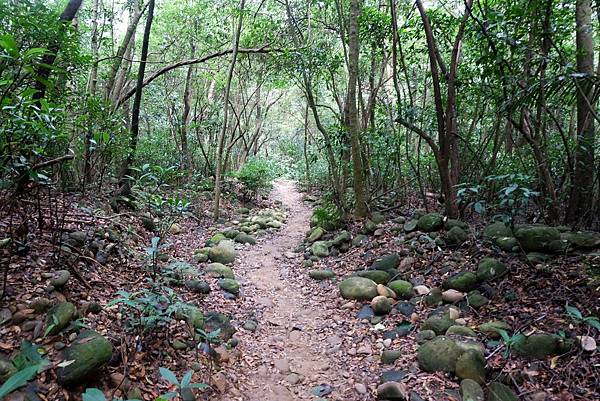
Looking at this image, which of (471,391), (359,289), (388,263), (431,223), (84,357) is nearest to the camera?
(84,357)

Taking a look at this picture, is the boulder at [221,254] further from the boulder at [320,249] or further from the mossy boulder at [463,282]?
the mossy boulder at [463,282]

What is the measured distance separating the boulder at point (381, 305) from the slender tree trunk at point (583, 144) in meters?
2.74

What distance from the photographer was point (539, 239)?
4.11 metres

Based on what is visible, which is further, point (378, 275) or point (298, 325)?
point (378, 275)

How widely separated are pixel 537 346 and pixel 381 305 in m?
1.67

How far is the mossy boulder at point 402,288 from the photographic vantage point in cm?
443

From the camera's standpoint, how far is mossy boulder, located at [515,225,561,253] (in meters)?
4.04

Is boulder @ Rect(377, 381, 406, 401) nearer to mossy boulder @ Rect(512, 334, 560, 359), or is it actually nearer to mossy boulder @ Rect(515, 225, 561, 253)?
mossy boulder @ Rect(512, 334, 560, 359)

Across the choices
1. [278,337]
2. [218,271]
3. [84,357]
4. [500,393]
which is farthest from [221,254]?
[500,393]

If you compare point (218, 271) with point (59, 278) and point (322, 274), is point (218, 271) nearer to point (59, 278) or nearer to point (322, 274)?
point (322, 274)

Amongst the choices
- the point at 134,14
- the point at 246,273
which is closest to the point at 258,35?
the point at 134,14

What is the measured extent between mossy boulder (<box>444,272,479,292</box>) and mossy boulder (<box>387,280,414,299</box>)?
43 centimetres

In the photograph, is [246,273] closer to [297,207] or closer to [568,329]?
[568,329]

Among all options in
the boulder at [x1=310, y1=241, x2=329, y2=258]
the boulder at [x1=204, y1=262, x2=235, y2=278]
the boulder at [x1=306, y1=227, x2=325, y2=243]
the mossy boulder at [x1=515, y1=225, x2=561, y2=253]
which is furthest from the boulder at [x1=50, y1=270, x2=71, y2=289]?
the boulder at [x1=306, y1=227, x2=325, y2=243]
